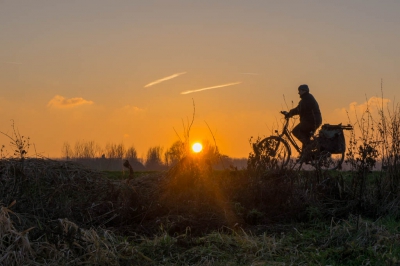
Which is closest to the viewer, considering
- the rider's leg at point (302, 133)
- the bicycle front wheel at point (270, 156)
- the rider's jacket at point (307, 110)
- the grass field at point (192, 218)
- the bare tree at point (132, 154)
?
the grass field at point (192, 218)

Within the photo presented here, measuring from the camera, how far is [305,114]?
1374 cm

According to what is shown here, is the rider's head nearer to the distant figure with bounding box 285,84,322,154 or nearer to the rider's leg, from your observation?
the distant figure with bounding box 285,84,322,154

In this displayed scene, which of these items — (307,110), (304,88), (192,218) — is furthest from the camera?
(304,88)

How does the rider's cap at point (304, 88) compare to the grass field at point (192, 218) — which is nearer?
the grass field at point (192, 218)

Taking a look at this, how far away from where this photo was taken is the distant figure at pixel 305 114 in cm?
1361

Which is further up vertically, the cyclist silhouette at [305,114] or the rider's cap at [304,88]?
the rider's cap at [304,88]

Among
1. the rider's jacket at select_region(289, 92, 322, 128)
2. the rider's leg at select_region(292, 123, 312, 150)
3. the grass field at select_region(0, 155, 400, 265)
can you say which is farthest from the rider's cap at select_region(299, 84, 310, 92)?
the grass field at select_region(0, 155, 400, 265)

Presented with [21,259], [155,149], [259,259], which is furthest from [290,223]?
[155,149]

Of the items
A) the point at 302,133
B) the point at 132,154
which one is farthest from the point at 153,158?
the point at 302,133

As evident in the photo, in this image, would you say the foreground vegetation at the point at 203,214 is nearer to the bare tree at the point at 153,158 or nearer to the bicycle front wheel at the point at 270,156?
the bicycle front wheel at the point at 270,156

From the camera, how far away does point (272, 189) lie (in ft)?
30.5

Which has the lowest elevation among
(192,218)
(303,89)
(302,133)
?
(192,218)

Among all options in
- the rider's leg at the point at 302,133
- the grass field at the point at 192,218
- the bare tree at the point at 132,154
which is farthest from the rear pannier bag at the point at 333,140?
the bare tree at the point at 132,154

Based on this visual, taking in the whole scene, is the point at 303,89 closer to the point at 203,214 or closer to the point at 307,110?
the point at 307,110
